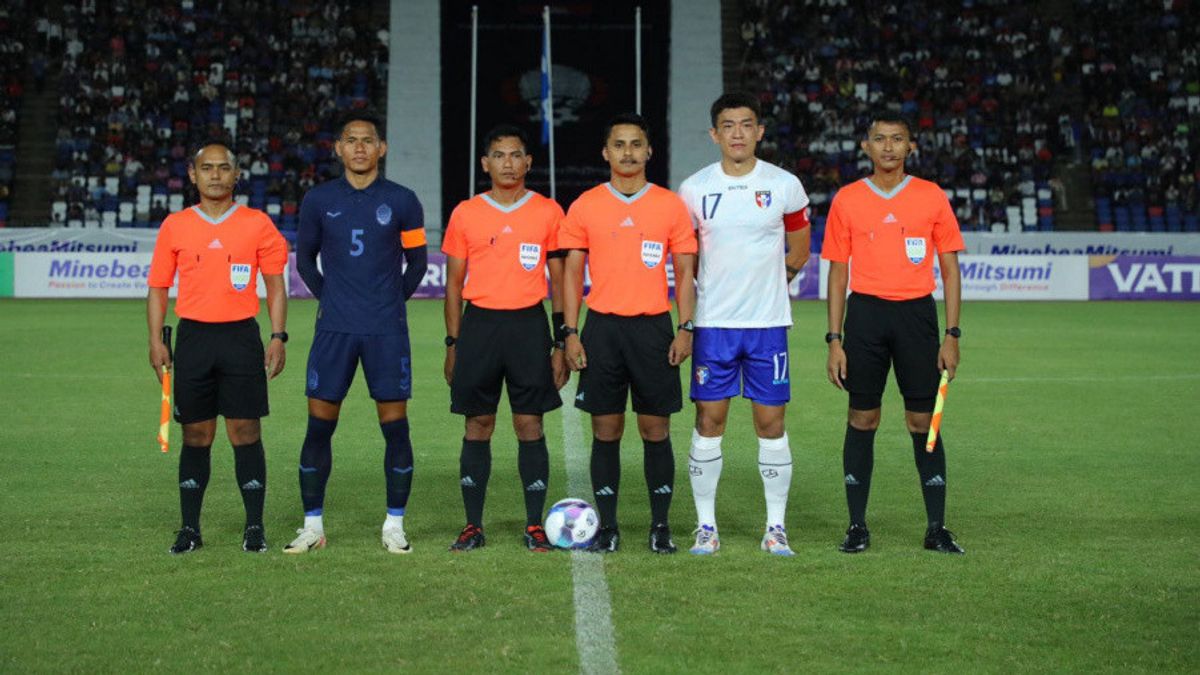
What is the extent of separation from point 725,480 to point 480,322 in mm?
2540

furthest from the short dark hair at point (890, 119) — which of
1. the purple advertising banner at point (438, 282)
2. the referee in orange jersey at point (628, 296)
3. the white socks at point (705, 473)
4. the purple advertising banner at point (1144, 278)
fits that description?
the purple advertising banner at point (1144, 278)

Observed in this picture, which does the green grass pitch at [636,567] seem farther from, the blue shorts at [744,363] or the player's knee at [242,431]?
the blue shorts at [744,363]

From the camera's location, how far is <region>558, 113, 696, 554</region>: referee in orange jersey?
6.58 m

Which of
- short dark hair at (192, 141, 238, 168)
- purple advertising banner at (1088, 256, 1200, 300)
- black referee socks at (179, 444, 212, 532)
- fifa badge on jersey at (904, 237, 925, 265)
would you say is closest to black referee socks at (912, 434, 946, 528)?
fifa badge on jersey at (904, 237, 925, 265)

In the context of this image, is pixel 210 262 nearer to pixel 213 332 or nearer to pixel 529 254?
pixel 213 332

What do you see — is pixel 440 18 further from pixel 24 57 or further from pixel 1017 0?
pixel 1017 0

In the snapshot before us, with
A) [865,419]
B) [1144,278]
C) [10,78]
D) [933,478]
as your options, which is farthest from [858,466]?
[10,78]

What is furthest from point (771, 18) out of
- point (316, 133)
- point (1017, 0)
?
point (316, 133)

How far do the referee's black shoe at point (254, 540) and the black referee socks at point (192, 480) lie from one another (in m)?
0.25

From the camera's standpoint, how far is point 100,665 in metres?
4.82

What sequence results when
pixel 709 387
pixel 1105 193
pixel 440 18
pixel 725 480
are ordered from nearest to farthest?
pixel 709 387 → pixel 725 480 → pixel 1105 193 → pixel 440 18

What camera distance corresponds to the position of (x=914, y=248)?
6766 mm

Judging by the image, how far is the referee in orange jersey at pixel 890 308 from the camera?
674cm

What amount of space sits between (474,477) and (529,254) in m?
1.05
